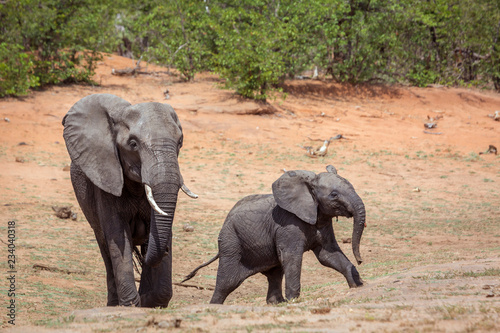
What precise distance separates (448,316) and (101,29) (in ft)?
56.5

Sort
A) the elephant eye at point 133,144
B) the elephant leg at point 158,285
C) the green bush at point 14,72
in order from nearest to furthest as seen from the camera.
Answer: the elephant eye at point 133,144
the elephant leg at point 158,285
the green bush at point 14,72

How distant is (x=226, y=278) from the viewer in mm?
6457

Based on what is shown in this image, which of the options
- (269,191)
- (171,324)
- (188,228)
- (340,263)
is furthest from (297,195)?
(269,191)

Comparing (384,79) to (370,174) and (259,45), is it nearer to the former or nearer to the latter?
(259,45)

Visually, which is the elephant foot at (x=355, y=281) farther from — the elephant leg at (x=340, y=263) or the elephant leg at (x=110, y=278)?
the elephant leg at (x=110, y=278)

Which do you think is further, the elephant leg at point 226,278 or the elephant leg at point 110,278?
the elephant leg at point 226,278

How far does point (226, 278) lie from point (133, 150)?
200cm

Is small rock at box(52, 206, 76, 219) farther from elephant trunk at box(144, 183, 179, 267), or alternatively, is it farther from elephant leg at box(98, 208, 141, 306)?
elephant trunk at box(144, 183, 179, 267)

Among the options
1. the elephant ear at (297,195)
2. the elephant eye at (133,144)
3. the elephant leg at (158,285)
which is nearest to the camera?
the elephant eye at (133,144)

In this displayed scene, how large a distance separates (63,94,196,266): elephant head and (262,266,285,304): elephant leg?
171 cm

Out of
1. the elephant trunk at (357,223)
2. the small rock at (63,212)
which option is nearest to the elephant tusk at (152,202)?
the elephant trunk at (357,223)

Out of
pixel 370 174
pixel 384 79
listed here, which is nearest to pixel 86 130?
pixel 370 174

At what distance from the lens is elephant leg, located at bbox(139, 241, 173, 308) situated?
5617 millimetres

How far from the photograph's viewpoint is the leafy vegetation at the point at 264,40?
1803cm
